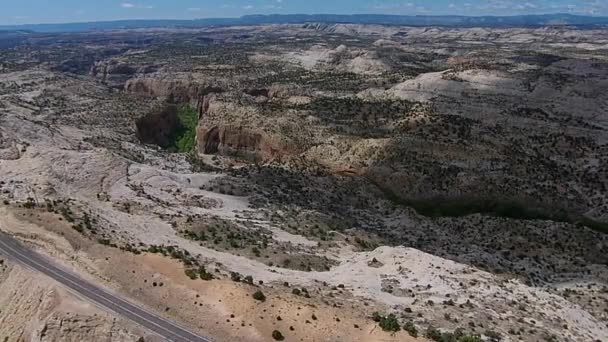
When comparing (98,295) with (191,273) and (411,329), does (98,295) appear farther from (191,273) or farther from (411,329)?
(411,329)

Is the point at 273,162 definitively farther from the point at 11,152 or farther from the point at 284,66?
the point at 284,66

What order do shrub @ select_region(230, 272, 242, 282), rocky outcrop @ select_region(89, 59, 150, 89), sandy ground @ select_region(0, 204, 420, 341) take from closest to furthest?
sandy ground @ select_region(0, 204, 420, 341)
shrub @ select_region(230, 272, 242, 282)
rocky outcrop @ select_region(89, 59, 150, 89)

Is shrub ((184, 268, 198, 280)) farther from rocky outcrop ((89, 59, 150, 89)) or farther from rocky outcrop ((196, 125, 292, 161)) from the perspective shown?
rocky outcrop ((89, 59, 150, 89))

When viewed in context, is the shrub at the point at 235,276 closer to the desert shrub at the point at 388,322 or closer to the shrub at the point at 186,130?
the desert shrub at the point at 388,322

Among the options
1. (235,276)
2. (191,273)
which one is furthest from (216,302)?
(235,276)

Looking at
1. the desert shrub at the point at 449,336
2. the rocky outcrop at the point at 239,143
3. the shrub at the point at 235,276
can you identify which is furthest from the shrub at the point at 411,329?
the rocky outcrop at the point at 239,143

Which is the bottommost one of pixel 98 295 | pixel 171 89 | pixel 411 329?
pixel 171 89

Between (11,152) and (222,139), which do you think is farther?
(222,139)

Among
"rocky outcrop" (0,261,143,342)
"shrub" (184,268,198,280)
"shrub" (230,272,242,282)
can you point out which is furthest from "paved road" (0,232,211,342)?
"shrub" (230,272,242,282)

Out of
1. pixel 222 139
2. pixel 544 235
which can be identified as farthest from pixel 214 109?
pixel 544 235
